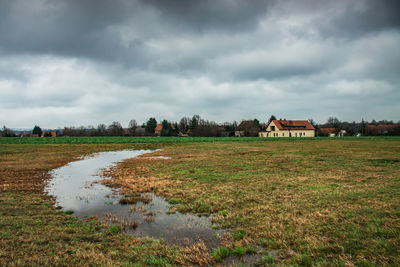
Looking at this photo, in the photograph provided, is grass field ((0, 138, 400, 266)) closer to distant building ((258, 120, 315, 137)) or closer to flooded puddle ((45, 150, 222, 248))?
flooded puddle ((45, 150, 222, 248))

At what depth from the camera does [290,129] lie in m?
97.6

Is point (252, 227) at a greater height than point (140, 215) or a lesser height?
greater

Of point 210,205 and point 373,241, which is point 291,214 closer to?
point 373,241

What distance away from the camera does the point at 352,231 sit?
212 inches

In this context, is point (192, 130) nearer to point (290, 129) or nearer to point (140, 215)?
point (290, 129)

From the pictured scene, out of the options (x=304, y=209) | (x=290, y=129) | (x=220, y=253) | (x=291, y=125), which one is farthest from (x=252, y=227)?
(x=291, y=125)

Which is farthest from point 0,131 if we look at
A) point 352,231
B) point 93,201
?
point 352,231

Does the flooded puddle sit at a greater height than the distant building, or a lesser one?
lesser

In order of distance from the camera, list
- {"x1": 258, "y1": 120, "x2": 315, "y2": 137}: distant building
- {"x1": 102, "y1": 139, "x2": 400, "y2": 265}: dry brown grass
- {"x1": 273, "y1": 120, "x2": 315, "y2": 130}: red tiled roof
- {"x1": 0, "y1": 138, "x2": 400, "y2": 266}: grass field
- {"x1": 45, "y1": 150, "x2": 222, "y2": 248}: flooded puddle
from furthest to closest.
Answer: {"x1": 273, "y1": 120, "x2": 315, "y2": 130}: red tiled roof
{"x1": 258, "y1": 120, "x2": 315, "y2": 137}: distant building
{"x1": 45, "y1": 150, "x2": 222, "y2": 248}: flooded puddle
{"x1": 102, "y1": 139, "x2": 400, "y2": 265}: dry brown grass
{"x1": 0, "y1": 138, "x2": 400, "y2": 266}: grass field

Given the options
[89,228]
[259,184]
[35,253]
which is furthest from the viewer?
[259,184]

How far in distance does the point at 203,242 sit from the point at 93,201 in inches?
223

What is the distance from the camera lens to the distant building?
9712 cm

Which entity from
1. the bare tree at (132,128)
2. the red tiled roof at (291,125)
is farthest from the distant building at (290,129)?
the bare tree at (132,128)

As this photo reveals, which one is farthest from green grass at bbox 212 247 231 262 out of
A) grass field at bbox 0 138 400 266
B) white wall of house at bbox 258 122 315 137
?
white wall of house at bbox 258 122 315 137
